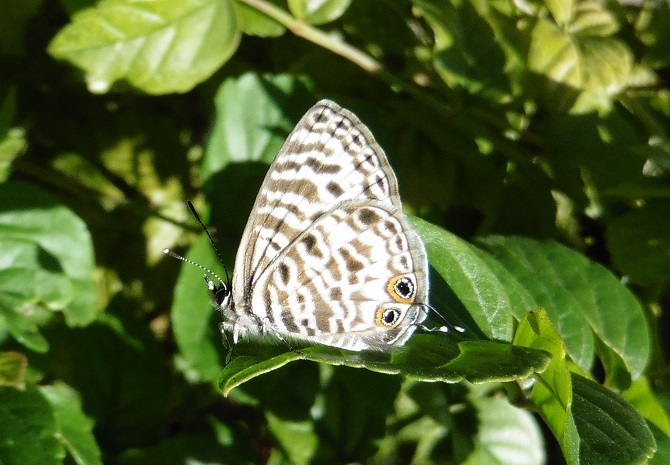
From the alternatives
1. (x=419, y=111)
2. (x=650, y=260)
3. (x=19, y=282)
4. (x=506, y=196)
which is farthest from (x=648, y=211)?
(x=19, y=282)

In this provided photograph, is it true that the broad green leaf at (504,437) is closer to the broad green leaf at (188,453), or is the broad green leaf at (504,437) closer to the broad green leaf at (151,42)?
the broad green leaf at (188,453)

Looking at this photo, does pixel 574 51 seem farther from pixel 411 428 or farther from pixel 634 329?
pixel 411 428

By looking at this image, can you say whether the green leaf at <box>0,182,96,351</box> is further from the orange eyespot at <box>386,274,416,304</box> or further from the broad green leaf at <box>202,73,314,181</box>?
the orange eyespot at <box>386,274,416,304</box>

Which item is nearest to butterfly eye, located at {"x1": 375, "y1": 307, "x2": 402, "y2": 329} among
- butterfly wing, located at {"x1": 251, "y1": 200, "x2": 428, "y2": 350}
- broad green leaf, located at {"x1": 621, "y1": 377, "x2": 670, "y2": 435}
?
butterfly wing, located at {"x1": 251, "y1": 200, "x2": 428, "y2": 350}

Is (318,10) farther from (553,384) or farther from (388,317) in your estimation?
(553,384)

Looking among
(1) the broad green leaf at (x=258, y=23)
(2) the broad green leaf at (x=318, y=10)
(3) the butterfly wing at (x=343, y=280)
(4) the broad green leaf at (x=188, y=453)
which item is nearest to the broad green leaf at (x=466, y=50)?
(2) the broad green leaf at (x=318, y=10)

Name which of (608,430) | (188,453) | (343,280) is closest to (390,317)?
(343,280)
